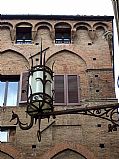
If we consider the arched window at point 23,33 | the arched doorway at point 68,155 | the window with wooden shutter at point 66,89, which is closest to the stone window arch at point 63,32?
the arched window at point 23,33

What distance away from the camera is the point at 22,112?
14.2 metres

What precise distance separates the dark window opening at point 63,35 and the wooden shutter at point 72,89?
243cm

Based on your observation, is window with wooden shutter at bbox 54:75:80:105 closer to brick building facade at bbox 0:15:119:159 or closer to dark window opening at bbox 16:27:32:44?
brick building facade at bbox 0:15:119:159

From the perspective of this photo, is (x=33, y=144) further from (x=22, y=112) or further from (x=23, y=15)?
(x=23, y=15)

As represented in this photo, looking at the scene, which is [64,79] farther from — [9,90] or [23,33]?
[23,33]

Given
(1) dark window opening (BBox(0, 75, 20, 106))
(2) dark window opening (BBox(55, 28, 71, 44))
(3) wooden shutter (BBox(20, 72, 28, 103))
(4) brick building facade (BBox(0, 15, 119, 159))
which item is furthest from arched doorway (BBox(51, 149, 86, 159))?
(2) dark window opening (BBox(55, 28, 71, 44))

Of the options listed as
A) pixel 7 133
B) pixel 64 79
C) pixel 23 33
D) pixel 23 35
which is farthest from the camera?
pixel 23 33

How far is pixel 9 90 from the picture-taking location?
50.6ft

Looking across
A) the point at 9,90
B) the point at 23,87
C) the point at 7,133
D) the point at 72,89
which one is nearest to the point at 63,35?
the point at 72,89

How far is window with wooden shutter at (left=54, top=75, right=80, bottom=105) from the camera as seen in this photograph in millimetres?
14688

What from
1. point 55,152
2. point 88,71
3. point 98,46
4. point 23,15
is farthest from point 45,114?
point 23,15

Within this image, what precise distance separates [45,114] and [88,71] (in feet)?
30.6

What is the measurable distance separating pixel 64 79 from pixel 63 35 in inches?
119

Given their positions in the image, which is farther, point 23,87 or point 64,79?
point 64,79
